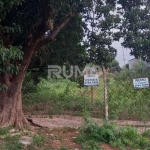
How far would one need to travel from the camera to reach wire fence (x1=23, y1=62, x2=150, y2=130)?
24.4 ft

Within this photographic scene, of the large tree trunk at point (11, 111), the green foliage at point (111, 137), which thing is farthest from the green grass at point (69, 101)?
the green foliage at point (111, 137)

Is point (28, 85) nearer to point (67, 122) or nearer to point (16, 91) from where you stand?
point (67, 122)

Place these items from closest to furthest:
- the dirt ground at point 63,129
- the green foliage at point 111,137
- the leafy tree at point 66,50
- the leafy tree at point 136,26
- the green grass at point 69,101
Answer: the dirt ground at point 63,129
the green foliage at point 111,137
the leafy tree at point 136,26
the leafy tree at point 66,50
the green grass at point 69,101

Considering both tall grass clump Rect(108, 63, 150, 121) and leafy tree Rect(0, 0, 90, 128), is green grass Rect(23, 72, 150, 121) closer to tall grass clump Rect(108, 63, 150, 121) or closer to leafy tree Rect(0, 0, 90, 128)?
tall grass clump Rect(108, 63, 150, 121)

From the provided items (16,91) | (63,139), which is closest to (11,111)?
(16,91)

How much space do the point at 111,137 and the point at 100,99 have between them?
10.8 ft

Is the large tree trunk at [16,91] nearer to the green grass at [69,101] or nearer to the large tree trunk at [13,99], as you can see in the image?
the large tree trunk at [13,99]

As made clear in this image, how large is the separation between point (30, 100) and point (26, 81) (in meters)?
0.80

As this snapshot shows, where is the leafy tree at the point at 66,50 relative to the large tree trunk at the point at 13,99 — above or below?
above

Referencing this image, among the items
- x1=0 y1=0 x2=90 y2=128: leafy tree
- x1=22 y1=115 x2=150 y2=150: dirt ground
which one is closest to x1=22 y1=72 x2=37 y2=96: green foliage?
x1=22 y1=115 x2=150 y2=150: dirt ground

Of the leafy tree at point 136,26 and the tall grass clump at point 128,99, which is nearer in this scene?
the leafy tree at point 136,26

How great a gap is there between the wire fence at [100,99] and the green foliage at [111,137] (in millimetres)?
676

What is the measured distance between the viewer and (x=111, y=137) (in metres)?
5.47

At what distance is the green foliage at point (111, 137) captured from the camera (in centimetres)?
539
